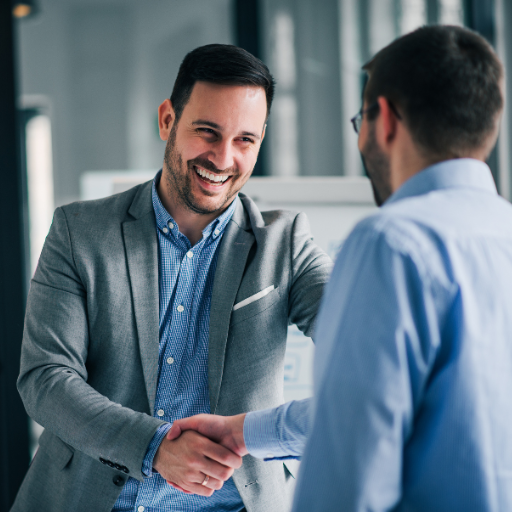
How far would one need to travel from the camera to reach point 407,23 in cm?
306

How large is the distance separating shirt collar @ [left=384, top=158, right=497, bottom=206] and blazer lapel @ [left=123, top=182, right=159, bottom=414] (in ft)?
2.51

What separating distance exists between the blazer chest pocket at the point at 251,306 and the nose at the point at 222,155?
356mm

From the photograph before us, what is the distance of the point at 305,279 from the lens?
56.2 inches

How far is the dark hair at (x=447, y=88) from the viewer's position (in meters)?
Answer: 0.76

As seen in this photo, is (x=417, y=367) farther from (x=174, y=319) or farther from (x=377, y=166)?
(x=174, y=319)

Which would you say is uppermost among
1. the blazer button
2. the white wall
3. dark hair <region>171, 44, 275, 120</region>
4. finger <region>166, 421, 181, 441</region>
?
the white wall

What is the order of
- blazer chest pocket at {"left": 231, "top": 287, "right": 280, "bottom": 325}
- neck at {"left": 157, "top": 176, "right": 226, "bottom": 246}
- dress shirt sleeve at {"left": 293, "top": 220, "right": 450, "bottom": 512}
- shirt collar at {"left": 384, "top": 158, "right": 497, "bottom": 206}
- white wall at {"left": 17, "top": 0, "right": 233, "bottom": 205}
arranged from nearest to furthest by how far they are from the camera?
dress shirt sleeve at {"left": 293, "top": 220, "right": 450, "bottom": 512}, shirt collar at {"left": 384, "top": 158, "right": 497, "bottom": 206}, blazer chest pocket at {"left": 231, "top": 287, "right": 280, "bottom": 325}, neck at {"left": 157, "top": 176, "right": 226, "bottom": 246}, white wall at {"left": 17, "top": 0, "right": 233, "bottom": 205}

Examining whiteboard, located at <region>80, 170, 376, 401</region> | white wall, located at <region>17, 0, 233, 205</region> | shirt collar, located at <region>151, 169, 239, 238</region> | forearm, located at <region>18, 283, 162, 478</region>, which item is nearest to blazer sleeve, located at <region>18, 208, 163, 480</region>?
forearm, located at <region>18, 283, 162, 478</region>

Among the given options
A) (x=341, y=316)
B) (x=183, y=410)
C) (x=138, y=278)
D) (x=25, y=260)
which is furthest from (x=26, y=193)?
(x=341, y=316)

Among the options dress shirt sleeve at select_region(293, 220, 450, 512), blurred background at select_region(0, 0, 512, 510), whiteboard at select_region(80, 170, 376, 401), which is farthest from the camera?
blurred background at select_region(0, 0, 512, 510)

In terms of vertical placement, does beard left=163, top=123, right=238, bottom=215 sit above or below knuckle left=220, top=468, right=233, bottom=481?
above

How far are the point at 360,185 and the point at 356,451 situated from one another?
165cm

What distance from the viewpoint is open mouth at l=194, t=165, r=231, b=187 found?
4.78ft

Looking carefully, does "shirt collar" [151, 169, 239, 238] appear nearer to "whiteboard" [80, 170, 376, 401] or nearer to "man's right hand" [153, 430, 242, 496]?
"man's right hand" [153, 430, 242, 496]
